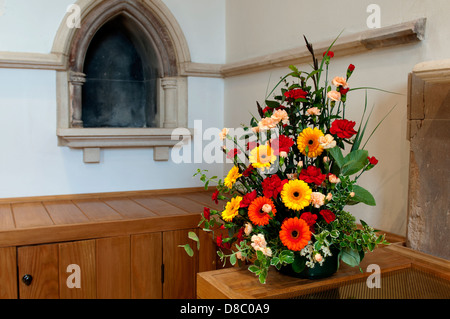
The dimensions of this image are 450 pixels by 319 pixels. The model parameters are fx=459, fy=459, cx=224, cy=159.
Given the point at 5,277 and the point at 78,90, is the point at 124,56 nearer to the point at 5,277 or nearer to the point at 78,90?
the point at 78,90

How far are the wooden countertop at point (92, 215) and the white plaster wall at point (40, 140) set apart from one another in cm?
8

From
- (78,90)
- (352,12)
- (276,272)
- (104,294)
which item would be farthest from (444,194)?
(78,90)

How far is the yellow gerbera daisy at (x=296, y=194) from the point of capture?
121cm

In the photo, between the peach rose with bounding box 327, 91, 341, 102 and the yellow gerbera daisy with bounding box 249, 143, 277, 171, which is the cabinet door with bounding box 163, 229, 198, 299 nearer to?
the yellow gerbera daisy with bounding box 249, 143, 277, 171

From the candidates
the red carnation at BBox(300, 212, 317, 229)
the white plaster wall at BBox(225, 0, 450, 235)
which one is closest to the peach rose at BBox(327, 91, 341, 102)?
the red carnation at BBox(300, 212, 317, 229)

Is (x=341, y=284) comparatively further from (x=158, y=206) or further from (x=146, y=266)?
(x=158, y=206)

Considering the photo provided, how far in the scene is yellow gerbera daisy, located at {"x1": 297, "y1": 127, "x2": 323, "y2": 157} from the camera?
1297mm

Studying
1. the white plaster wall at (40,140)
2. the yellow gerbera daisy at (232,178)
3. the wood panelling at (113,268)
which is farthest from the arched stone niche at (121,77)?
the yellow gerbera daisy at (232,178)

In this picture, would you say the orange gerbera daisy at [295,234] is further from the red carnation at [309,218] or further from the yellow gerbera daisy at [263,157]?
the yellow gerbera daisy at [263,157]

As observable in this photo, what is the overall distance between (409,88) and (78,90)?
199cm

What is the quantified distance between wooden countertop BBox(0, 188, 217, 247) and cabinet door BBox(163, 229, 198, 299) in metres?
0.07

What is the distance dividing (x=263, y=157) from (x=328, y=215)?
235 millimetres

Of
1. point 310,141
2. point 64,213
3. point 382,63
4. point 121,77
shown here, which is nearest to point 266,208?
point 310,141

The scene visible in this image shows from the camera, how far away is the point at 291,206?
1.21m
